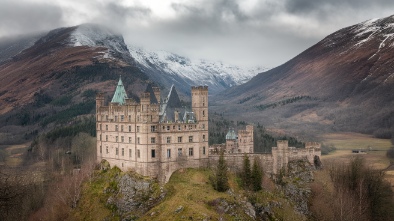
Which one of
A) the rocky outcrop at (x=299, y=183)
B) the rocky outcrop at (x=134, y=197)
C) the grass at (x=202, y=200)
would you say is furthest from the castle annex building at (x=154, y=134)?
the rocky outcrop at (x=299, y=183)

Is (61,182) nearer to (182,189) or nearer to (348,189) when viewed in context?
(182,189)

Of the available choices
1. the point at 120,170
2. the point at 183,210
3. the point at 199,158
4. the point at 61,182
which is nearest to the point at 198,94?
the point at 199,158

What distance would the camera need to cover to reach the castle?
108750 mm

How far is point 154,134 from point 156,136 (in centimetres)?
63

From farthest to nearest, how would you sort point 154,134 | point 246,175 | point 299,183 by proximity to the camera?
point 299,183
point 246,175
point 154,134

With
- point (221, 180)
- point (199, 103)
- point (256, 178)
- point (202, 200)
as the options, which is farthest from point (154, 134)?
point (256, 178)

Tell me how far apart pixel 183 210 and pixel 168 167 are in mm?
17609

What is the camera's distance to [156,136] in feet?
359

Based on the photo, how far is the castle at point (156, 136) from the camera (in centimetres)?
10875

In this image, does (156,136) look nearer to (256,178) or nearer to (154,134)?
(154,134)

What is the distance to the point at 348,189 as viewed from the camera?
127312 millimetres

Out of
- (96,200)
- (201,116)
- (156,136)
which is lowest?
(96,200)

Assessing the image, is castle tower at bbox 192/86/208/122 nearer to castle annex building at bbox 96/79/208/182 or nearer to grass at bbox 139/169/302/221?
castle annex building at bbox 96/79/208/182

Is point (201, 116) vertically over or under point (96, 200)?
over
